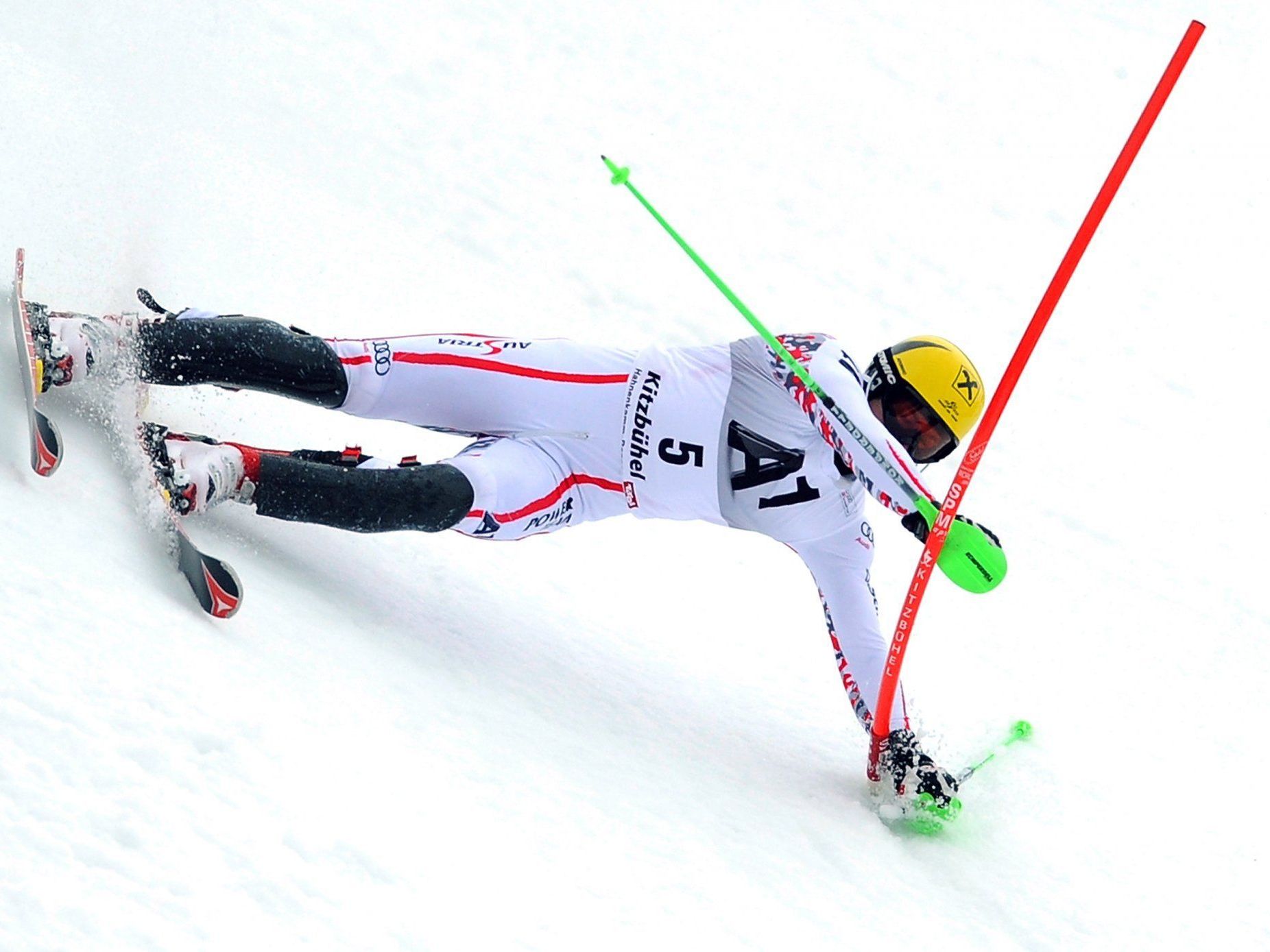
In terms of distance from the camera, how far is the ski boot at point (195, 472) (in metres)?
2.88

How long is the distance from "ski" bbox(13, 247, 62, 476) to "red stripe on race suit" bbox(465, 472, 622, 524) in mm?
952

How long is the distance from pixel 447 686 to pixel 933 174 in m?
6.63

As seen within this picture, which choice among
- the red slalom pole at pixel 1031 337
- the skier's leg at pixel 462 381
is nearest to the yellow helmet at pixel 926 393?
the red slalom pole at pixel 1031 337

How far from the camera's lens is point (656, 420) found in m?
3.56

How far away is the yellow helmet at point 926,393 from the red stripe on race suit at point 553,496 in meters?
0.75

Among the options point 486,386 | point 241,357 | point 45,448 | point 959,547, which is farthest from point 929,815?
point 45,448

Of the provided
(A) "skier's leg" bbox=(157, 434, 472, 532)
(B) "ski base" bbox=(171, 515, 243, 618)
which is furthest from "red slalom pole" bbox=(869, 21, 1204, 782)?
(B) "ski base" bbox=(171, 515, 243, 618)

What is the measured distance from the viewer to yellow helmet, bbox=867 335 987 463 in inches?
138

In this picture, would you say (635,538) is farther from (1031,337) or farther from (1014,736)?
(1031,337)

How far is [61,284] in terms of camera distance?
12.9 feet

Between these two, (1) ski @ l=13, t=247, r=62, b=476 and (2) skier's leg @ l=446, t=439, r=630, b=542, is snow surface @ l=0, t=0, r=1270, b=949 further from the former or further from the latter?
(2) skier's leg @ l=446, t=439, r=630, b=542

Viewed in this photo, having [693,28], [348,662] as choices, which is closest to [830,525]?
[348,662]

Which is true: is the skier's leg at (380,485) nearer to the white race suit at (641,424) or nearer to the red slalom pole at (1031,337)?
the white race suit at (641,424)

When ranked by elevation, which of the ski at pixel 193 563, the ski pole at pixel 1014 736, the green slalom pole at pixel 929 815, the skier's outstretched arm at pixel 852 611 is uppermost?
the ski at pixel 193 563
